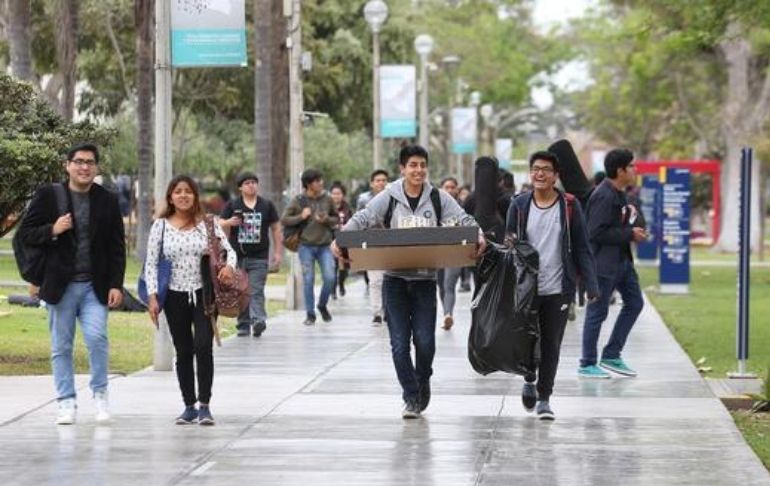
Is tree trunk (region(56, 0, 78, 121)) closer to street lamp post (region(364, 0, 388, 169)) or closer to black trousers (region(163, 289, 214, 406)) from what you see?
street lamp post (region(364, 0, 388, 169))

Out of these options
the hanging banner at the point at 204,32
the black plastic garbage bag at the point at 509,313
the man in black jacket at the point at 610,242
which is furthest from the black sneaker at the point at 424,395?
the hanging banner at the point at 204,32

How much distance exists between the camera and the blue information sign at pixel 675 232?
99.7 feet

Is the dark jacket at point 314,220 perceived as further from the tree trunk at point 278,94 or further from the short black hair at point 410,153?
the tree trunk at point 278,94

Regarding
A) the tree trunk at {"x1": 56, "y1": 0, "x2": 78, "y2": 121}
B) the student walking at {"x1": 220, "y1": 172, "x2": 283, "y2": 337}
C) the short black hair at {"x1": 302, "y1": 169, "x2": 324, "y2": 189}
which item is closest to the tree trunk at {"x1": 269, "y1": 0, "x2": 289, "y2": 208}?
the tree trunk at {"x1": 56, "y1": 0, "x2": 78, "y2": 121}

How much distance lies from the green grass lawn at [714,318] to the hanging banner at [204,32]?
16.2 feet

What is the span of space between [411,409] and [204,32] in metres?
4.83

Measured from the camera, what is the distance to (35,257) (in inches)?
467

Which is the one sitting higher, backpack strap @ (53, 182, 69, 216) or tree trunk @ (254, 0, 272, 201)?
tree trunk @ (254, 0, 272, 201)

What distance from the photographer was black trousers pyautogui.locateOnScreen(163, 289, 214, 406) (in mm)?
12016

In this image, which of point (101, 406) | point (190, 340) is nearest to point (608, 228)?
point (190, 340)

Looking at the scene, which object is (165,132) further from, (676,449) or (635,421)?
(676,449)

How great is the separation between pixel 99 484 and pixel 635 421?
4068 millimetres

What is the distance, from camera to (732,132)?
50594 mm

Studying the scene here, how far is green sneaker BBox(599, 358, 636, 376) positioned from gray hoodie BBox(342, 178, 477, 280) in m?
3.63
